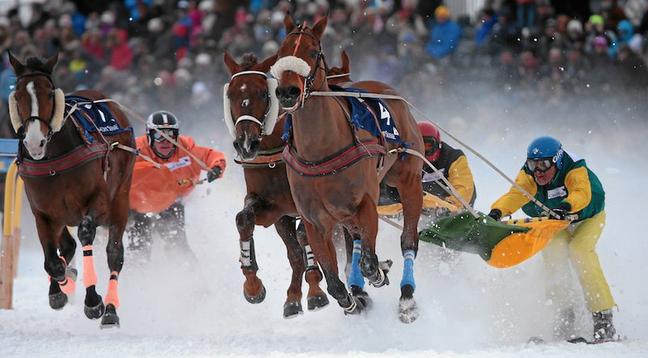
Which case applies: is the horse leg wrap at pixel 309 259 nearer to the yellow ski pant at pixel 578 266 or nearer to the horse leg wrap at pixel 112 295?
the horse leg wrap at pixel 112 295

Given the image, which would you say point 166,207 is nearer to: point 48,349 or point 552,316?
point 48,349

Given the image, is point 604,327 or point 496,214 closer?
point 604,327

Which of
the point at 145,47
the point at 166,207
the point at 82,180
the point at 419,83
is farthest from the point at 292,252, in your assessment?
the point at 145,47

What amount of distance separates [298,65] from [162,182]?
13.6 feet

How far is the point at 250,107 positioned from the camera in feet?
24.2

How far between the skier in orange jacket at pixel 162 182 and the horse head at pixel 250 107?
Answer: 307cm

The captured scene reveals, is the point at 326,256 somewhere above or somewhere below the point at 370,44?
below

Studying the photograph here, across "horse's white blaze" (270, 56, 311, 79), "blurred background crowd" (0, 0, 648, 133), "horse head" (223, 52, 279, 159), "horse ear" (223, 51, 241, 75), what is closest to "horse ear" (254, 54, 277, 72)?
"horse head" (223, 52, 279, 159)

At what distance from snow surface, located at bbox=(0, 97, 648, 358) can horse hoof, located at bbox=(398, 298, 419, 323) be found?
8.1 inches

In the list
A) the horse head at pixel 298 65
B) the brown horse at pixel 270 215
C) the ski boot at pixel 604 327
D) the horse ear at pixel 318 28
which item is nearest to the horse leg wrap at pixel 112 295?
the brown horse at pixel 270 215

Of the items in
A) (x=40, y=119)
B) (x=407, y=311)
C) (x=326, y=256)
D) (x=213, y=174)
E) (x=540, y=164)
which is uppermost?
(x=213, y=174)

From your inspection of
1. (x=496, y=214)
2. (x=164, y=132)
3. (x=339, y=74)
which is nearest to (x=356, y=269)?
(x=496, y=214)

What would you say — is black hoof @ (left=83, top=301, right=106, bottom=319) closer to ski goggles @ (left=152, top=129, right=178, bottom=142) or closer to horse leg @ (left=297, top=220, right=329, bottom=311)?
horse leg @ (left=297, top=220, right=329, bottom=311)

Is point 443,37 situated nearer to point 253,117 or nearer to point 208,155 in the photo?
point 208,155
